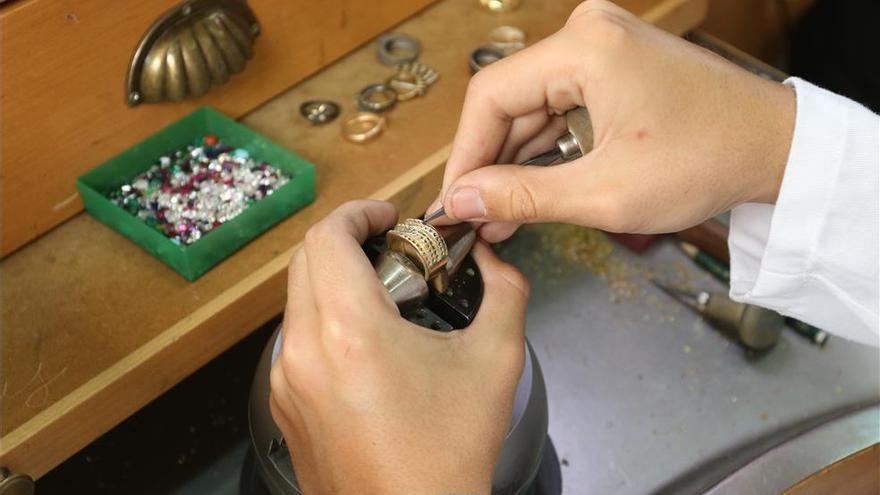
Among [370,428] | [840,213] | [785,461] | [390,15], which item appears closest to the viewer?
[370,428]

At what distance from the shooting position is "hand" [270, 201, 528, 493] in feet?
1.31

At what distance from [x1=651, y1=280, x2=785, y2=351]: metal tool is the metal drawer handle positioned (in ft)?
1.30

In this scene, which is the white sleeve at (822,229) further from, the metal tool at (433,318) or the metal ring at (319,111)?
the metal ring at (319,111)

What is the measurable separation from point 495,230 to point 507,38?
0.91 feet

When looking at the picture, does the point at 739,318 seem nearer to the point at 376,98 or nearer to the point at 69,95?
the point at 376,98

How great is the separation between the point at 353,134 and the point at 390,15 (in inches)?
5.6

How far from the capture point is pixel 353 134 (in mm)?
664

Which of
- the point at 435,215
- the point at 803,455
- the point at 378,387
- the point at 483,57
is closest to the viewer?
the point at 378,387

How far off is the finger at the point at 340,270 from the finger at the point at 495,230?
81mm

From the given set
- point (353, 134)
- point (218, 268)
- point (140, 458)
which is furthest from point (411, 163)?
point (140, 458)

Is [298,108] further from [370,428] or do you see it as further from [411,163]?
[370,428]

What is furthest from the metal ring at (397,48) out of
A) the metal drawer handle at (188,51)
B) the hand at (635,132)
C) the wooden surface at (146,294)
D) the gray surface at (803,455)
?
the gray surface at (803,455)

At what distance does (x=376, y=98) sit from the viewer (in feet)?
2.28

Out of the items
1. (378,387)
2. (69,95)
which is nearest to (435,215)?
(378,387)
